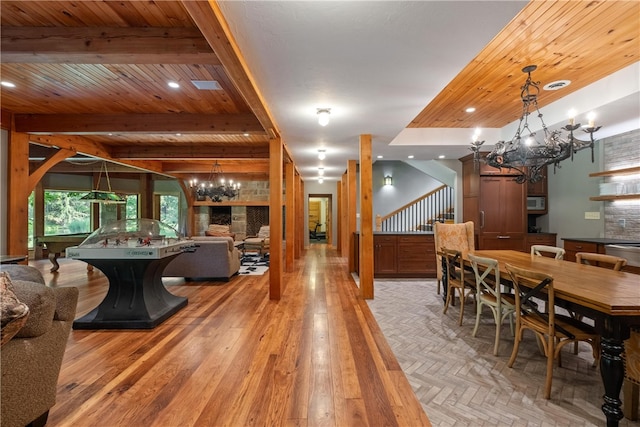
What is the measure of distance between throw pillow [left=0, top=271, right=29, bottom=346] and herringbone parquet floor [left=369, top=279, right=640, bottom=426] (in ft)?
7.45

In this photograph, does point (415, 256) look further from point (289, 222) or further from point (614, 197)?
point (614, 197)

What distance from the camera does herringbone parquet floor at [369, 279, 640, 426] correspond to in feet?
5.89

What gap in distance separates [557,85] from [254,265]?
638 cm

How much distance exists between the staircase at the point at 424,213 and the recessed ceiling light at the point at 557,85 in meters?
4.42

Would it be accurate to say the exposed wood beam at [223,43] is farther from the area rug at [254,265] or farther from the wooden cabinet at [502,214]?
the wooden cabinet at [502,214]

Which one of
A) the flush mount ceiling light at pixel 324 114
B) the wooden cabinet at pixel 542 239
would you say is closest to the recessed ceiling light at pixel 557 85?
the flush mount ceiling light at pixel 324 114

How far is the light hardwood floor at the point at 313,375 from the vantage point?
180 cm

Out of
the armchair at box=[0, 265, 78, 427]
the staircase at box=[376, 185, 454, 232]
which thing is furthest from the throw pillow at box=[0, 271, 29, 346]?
the staircase at box=[376, 185, 454, 232]

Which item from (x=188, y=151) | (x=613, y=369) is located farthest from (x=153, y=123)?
(x=613, y=369)

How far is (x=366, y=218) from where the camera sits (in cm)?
439

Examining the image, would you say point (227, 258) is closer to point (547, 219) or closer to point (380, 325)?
point (380, 325)

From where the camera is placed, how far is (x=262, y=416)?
5.87ft

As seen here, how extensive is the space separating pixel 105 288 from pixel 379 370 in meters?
4.86

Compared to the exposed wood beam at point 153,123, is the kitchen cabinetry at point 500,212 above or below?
below
